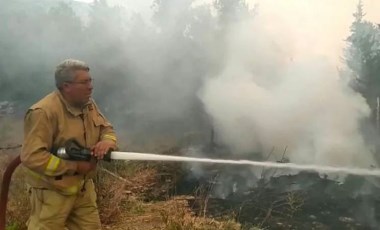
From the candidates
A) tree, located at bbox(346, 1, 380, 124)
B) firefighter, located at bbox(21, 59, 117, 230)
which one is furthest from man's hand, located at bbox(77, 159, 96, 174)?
tree, located at bbox(346, 1, 380, 124)

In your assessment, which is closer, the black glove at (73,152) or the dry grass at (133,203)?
the black glove at (73,152)

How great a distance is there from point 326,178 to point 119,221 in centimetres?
697

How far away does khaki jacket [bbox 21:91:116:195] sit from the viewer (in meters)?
3.22

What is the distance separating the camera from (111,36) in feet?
78.6

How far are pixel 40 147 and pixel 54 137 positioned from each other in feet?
0.57

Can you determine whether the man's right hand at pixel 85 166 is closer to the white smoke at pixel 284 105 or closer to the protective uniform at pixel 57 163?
the protective uniform at pixel 57 163

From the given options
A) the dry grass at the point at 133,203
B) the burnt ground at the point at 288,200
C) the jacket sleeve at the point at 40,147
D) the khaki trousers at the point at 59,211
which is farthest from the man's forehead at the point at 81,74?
the burnt ground at the point at 288,200

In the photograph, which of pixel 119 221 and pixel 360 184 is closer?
pixel 119 221

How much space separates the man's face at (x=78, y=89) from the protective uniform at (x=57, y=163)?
0.21ft

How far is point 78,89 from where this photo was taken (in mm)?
3414

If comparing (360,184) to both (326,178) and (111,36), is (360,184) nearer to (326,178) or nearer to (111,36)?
(326,178)

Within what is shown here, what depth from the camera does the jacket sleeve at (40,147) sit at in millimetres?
3207

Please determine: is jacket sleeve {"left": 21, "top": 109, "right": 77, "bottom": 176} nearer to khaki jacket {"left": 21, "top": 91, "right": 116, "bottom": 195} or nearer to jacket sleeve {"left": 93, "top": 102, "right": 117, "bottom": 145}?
khaki jacket {"left": 21, "top": 91, "right": 116, "bottom": 195}

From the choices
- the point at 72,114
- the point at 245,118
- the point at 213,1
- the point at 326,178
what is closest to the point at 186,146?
the point at 245,118
